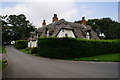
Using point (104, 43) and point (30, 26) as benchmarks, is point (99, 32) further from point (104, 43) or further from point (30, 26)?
point (104, 43)

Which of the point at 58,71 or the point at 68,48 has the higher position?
the point at 68,48

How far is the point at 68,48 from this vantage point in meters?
18.8

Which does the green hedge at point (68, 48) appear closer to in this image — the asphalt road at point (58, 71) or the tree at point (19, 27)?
the asphalt road at point (58, 71)

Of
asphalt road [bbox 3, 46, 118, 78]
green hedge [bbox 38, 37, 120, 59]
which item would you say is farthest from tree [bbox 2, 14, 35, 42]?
asphalt road [bbox 3, 46, 118, 78]

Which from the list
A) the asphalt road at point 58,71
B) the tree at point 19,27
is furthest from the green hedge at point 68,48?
the tree at point 19,27

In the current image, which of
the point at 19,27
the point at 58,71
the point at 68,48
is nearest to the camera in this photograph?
the point at 58,71

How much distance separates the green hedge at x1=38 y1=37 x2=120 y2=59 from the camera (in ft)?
61.6

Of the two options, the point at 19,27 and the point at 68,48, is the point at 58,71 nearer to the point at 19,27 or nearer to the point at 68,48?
the point at 68,48

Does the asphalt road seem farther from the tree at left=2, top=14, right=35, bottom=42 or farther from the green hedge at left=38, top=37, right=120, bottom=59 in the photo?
the tree at left=2, top=14, right=35, bottom=42

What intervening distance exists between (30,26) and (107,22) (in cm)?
3834

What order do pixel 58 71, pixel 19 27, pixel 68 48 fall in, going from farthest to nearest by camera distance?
pixel 19 27
pixel 68 48
pixel 58 71

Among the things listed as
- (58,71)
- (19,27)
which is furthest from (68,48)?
(19,27)

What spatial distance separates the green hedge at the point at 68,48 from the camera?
1879cm

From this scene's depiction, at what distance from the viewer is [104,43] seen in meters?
23.0
